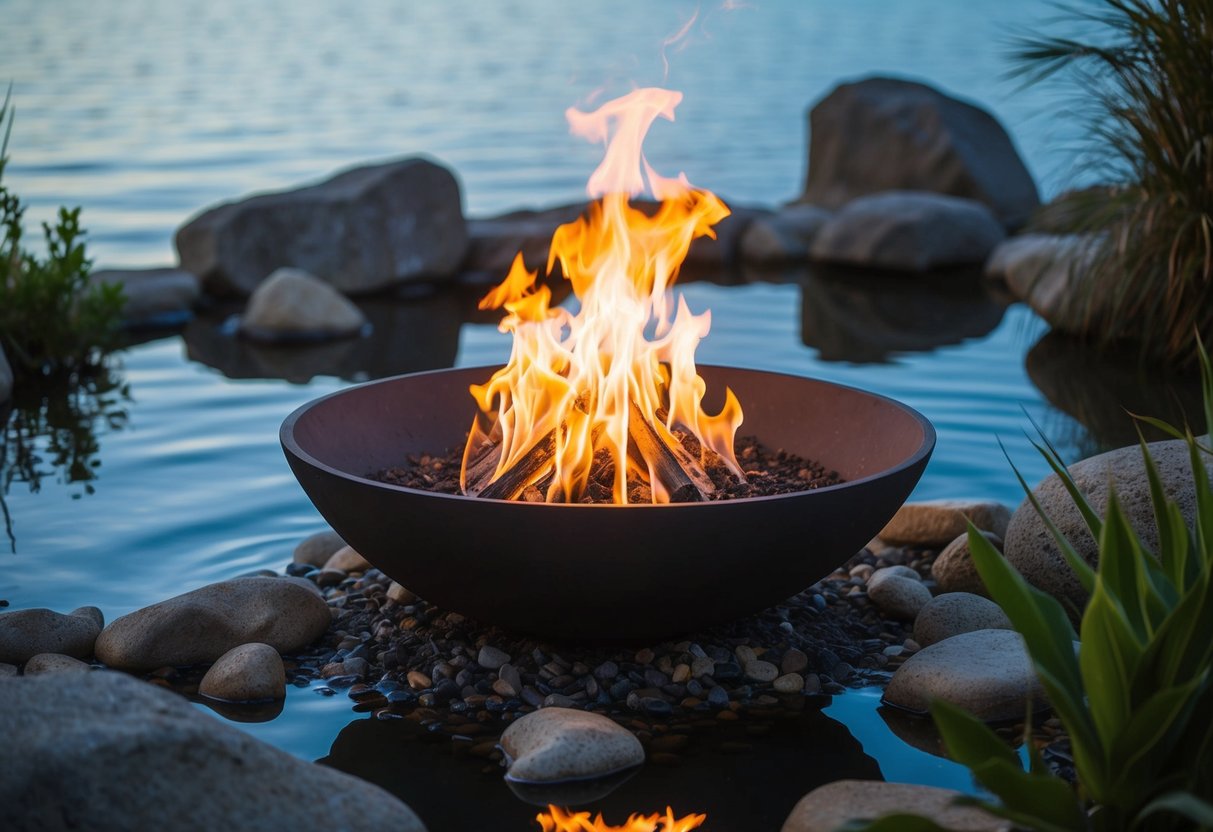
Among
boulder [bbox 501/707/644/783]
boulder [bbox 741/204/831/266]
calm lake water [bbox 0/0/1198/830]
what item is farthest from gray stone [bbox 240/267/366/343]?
boulder [bbox 501/707/644/783]

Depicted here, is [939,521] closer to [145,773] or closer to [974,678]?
[974,678]

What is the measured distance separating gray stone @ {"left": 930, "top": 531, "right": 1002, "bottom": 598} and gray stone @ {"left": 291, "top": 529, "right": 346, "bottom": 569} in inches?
74.7

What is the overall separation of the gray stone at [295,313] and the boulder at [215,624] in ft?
13.4

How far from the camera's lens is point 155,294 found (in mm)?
8133

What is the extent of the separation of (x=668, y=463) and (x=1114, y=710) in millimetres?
1415

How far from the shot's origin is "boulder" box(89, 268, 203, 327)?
802 cm

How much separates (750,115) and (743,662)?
14.9 metres

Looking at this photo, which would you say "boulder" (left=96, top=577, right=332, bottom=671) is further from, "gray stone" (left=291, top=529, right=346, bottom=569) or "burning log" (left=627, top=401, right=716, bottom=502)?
"burning log" (left=627, top=401, right=716, bottom=502)

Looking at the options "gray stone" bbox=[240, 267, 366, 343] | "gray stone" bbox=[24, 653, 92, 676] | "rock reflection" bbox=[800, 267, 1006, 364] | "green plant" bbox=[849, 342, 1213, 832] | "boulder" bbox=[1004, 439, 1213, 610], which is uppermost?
"green plant" bbox=[849, 342, 1213, 832]

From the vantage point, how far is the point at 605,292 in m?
3.81

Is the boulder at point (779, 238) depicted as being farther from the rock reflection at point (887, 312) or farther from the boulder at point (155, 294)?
the boulder at point (155, 294)

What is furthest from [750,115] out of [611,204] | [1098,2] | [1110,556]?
[1110,556]

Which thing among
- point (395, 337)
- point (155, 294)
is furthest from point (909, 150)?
point (155, 294)

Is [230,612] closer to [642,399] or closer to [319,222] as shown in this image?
[642,399]
